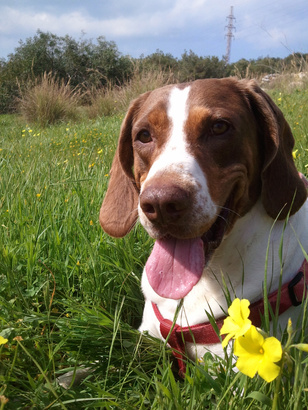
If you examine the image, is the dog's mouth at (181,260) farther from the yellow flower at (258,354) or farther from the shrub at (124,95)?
the shrub at (124,95)

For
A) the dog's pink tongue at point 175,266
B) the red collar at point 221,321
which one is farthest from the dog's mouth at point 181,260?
the red collar at point 221,321

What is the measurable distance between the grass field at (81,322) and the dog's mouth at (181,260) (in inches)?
9.7

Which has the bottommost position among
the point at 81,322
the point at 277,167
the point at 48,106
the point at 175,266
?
the point at 81,322

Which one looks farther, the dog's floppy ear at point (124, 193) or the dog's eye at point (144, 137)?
the dog's floppy ear at point (124, 193)

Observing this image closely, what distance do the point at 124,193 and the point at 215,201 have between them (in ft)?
2.64

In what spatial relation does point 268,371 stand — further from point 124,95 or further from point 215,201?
point 124,95

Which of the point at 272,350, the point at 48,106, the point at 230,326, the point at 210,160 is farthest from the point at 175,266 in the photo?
the point at 48,106

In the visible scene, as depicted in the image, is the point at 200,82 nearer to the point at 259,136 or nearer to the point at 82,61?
the point at 259,136

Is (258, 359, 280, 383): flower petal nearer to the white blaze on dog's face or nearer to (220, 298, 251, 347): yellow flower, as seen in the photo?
(220, 298, 251, 347): yellow flower

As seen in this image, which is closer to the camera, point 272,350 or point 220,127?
point 272,350

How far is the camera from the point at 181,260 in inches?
70.9

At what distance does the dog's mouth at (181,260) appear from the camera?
176cm

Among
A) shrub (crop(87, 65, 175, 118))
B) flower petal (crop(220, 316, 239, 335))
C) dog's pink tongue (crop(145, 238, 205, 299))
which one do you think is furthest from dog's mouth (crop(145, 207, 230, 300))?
shrub (crop(87, 65, 175, 118))

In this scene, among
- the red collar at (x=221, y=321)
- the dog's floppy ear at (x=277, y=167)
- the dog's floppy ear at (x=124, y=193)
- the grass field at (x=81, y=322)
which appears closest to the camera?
the grass field at (x=81, y=322)
